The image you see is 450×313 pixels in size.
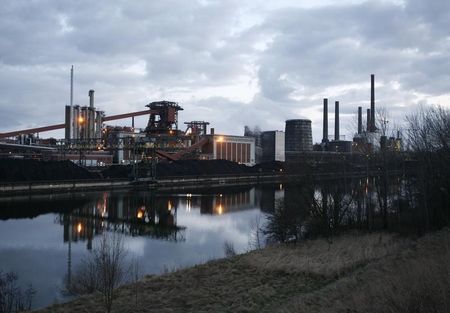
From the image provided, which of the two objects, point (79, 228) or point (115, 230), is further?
point (79, 228)

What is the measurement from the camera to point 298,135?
101812mm

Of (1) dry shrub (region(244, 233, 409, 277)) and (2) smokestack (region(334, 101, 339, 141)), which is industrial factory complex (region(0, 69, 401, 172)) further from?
(1) dry shrub (region(244, 233, 409, 277))

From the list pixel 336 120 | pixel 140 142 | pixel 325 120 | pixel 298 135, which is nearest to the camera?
pixel 140 142

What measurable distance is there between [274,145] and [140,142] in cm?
4363

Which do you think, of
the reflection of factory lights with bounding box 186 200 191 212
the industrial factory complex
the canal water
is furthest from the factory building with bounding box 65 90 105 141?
the reflection of factory lights with bounding box 186 200 191 212

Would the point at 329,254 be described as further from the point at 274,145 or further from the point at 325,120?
the point at 325,120

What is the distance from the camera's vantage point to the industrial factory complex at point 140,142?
53.6 meters

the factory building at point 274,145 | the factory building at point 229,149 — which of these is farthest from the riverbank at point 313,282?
the factory building at point 274,145

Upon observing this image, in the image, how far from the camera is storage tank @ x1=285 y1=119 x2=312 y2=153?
102 metres

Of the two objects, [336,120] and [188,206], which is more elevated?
[336,120]

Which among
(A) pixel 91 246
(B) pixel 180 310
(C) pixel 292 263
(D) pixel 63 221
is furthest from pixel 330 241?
(D) pixel 63 221

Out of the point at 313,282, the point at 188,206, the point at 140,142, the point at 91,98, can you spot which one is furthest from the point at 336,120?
the point at 313,282

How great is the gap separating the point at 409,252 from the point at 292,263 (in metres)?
2.84

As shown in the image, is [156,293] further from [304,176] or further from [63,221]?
[63,221]
